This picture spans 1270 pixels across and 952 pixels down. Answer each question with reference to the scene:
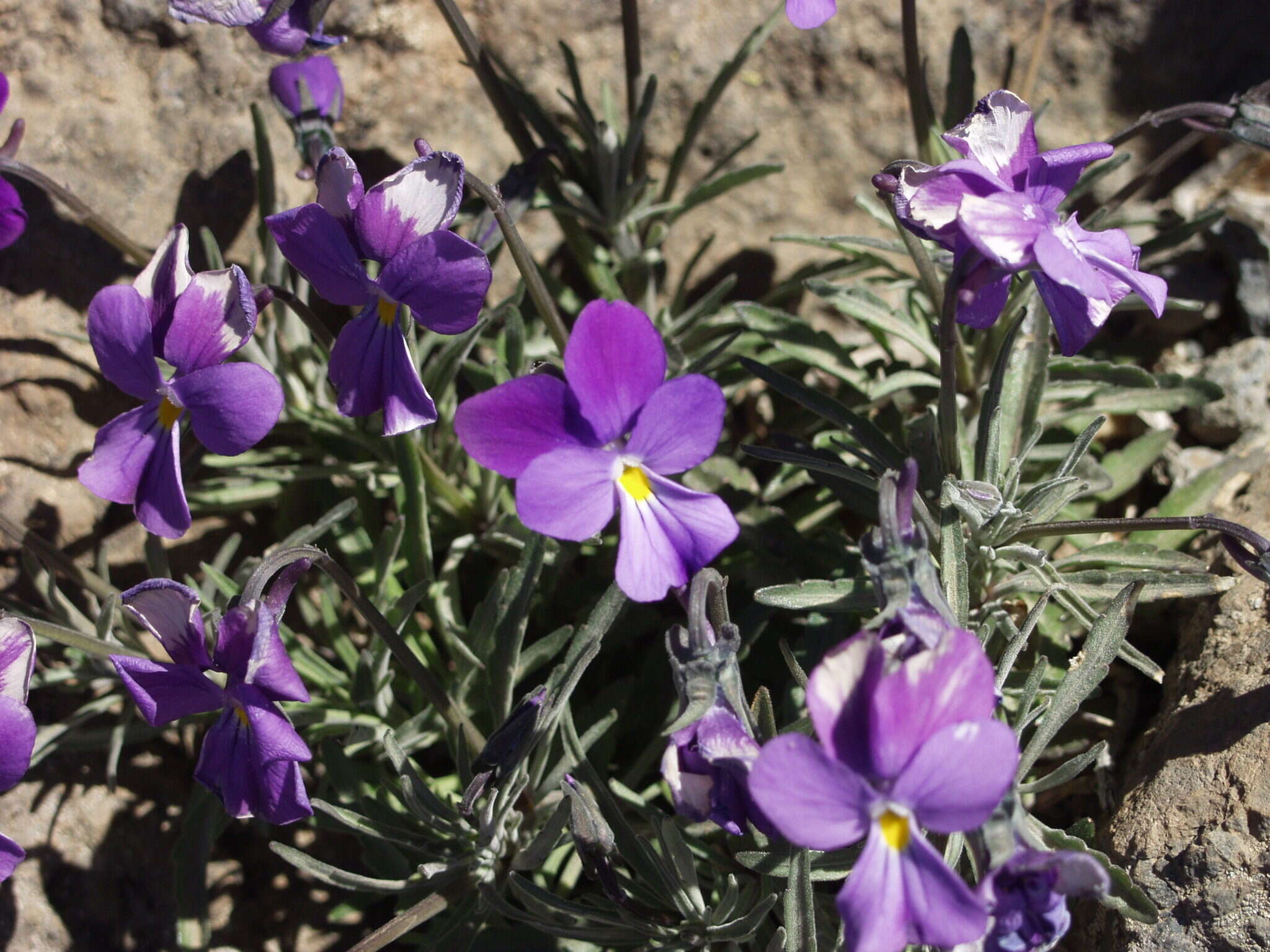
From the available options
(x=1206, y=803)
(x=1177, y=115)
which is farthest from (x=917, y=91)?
(x=1206, y=803)

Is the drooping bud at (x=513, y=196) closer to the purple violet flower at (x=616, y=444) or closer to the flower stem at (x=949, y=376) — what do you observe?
the purple violet flower at (x=616, y=444)

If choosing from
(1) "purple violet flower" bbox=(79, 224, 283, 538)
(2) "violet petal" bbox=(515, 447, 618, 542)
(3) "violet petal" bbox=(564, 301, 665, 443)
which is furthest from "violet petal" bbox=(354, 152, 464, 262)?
(2) "violet petal" bbox=(515, 447, 618, 542)

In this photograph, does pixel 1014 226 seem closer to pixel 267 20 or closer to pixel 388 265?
pixel 388 265

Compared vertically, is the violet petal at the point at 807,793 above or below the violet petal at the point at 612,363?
below

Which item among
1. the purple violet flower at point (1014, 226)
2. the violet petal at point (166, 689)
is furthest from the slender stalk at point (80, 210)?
the purple violet flower at point (1014, 226)

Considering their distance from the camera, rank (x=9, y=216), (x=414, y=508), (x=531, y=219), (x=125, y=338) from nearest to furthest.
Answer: (x=125, y=338) < (x=9, y=216) < (x=414, y=508) < (x=531, y=219)

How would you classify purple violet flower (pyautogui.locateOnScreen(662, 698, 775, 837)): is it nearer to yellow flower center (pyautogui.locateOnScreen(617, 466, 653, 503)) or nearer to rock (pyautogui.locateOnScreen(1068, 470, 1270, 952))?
yellow flower center (pyautogui.locateOnScreen(617, 466, 653, 503))
